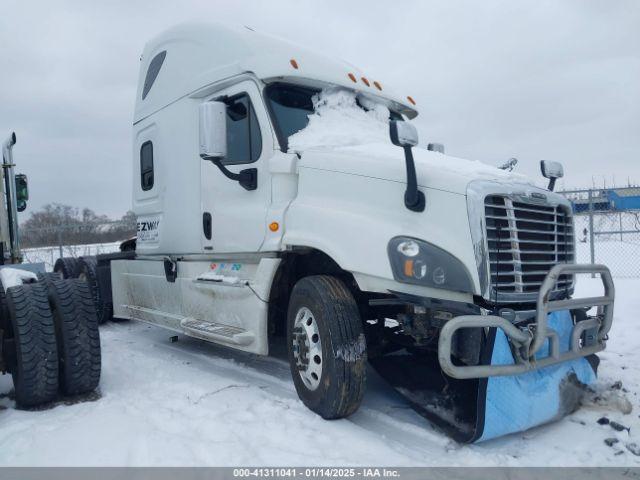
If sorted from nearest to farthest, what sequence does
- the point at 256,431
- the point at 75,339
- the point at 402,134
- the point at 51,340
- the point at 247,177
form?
1. the point at 402,134
2. the point at 256,431
3. the point at 51,340
4. the point at 75,339
5. the point at 247,177

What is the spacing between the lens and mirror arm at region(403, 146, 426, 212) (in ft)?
11.5

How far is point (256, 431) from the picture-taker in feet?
12.1

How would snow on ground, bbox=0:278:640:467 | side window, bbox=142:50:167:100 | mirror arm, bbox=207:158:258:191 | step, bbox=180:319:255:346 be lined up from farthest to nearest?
side window, bbox=142:50:167:100
mirror arm, bbox=207:158:258:191
step, bbox=180:319:255:346
snow on ground, bbox=0:278:640:467

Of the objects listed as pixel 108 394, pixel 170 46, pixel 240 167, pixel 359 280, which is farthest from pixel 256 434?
pixel 170 46

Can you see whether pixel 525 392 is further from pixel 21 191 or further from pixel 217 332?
pixel 21 191

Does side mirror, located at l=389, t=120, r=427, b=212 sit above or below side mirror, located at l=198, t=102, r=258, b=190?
below

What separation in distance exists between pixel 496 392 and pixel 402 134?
1.80 metres

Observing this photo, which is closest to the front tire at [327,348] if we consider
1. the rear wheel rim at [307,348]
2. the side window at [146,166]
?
the rear wheel rim at [307,348]

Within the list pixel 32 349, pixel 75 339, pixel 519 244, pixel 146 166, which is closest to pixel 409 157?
pixel 519 244

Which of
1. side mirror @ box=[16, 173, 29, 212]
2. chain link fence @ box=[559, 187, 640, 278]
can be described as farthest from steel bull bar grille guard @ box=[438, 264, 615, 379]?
side mirror @ box=[16, 173, 29, 212]

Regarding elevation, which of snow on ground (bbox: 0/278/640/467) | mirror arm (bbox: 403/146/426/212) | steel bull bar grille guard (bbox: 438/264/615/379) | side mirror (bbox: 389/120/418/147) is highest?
side mirror (bbox: 389/120/418/147)

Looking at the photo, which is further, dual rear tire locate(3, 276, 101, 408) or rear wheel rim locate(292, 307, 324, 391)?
dual rear tire locate(3, 276, 101, 408)

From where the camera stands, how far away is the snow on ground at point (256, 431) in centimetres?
328

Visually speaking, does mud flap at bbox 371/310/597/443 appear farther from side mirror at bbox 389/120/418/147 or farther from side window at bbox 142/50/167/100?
side window at bbox 142/50/167/100
